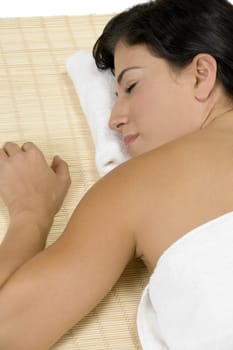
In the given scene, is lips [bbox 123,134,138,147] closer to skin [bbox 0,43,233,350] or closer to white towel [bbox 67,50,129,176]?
white towel [bbox 67,50,129,176]

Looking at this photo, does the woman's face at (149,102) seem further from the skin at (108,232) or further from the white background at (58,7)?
the white background at (58,7)

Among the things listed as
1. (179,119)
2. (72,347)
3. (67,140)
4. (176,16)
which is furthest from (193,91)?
(72,347)

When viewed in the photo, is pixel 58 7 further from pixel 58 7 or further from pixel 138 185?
pixel 138 185

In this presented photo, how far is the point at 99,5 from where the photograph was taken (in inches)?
105

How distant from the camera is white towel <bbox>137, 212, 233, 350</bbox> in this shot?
1445 mm

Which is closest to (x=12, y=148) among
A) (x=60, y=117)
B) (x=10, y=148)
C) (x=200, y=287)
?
(x=10, y=148)

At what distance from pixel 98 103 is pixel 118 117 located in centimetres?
17

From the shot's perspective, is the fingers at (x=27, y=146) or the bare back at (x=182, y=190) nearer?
the bare back at (x=182, y=190)

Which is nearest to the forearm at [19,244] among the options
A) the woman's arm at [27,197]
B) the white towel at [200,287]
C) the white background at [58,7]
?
the woman's arm at [27,197]

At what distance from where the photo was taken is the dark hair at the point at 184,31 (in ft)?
5.81

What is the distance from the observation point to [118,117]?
184 cm

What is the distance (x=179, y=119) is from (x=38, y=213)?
1.13 ft

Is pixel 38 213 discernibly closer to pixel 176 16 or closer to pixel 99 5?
pixel 176 16

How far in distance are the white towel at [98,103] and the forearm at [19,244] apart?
28cm
